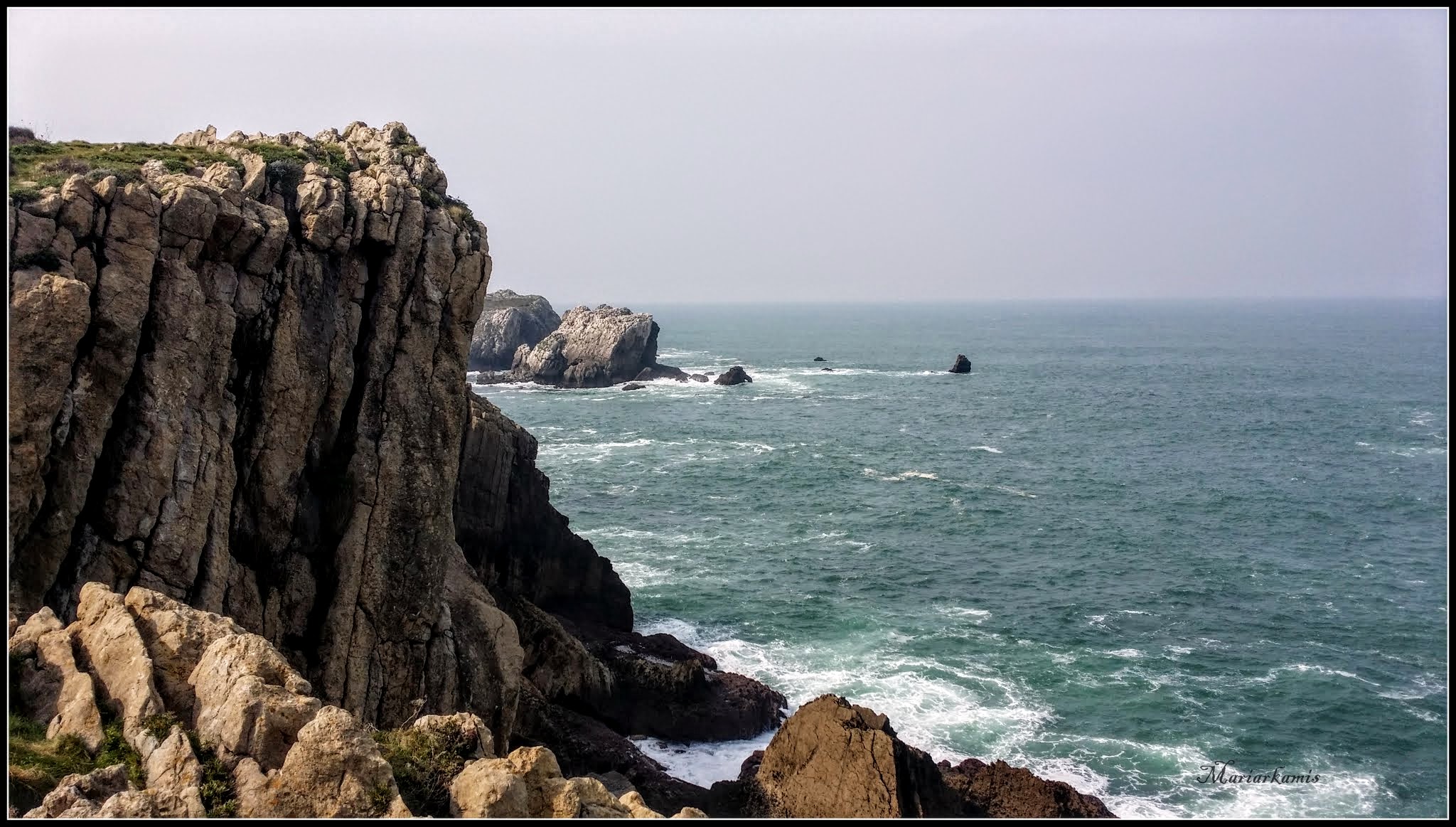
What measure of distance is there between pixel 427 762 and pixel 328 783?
1.99m

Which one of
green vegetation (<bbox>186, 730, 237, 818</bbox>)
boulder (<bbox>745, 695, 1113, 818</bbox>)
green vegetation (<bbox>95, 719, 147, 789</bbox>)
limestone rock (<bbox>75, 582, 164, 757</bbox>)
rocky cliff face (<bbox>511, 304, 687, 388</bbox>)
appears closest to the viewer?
green vegetation (<bbox>186, 730, 237, 818</bbox>)

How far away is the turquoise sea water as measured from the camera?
127 feet

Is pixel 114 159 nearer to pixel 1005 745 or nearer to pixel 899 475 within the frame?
pixel 1005 745

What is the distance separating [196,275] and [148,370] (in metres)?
2.69

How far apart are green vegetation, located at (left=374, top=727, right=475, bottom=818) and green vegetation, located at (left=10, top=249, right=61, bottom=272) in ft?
43.0

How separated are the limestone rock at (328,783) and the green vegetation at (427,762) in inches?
12.5

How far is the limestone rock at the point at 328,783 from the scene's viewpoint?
12.9m

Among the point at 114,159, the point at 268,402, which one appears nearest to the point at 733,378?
the point at 114,159

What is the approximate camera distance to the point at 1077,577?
58.1m

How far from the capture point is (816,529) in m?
67.8

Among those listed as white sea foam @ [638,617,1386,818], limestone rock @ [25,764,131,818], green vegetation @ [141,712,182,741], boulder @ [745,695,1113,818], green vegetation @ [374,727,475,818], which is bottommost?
white sea foam @ [638,617,1386,818]

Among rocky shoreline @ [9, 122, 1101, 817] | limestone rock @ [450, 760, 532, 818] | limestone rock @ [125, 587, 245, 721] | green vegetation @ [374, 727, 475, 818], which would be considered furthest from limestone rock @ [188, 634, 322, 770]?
limestone rock @ [450, 760, 532, 818]

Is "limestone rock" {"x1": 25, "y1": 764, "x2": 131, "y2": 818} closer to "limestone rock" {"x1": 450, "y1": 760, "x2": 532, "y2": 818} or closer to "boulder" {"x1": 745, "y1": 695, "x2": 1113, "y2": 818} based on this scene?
"limestone rock" {"x1": 450, "y1": 760, "x2": 532, "y2": 818}

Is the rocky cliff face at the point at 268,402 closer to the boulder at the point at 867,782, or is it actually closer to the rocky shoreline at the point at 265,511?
the rocky shoreline at the point at 265,511
